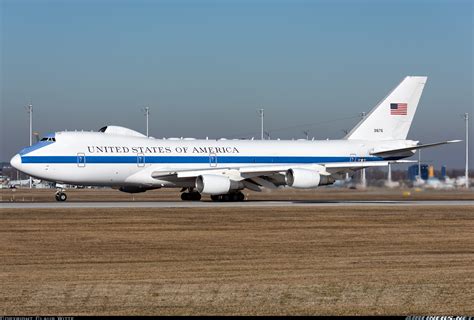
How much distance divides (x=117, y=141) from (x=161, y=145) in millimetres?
3040

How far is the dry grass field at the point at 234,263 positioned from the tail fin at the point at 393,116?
22.0m

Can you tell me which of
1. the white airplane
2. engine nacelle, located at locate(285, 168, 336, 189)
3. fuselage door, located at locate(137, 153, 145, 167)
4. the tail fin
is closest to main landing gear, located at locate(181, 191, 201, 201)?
the white airplane

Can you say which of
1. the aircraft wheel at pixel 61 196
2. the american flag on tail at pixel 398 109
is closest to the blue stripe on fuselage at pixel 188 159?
the aircraft wheel at pixel 61 196

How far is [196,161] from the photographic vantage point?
57156 millimetres

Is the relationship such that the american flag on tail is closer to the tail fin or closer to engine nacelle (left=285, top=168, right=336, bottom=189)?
the tail fin

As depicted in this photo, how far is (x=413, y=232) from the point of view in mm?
34062

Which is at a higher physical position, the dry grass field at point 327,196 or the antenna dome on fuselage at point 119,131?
the antenna dome on fuselage at point 119,131

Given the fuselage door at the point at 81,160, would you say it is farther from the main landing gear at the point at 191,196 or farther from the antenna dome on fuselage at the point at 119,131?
the main landing gear at the point at 191,196

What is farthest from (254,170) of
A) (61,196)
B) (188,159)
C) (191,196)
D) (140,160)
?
(61,196)

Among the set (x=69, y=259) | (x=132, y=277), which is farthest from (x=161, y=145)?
(x=132, y=277)

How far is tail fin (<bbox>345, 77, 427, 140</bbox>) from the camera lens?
63.3m

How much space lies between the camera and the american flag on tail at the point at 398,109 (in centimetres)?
6359

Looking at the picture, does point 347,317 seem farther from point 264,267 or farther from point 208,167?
point 208,167

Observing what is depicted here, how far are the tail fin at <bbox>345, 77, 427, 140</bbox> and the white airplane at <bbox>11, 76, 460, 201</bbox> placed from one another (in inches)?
58.0
